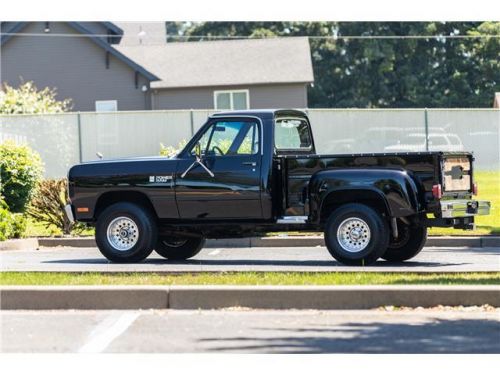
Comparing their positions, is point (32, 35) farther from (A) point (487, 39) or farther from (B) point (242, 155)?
(B) point (242, 155)

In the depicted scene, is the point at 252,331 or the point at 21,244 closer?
A: the point at 252,331

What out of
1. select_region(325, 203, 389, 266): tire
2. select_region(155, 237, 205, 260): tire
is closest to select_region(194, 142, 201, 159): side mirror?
select_region(155, 237, 205, 260): tire

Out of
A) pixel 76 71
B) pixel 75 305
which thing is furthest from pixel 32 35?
pixel 75 305

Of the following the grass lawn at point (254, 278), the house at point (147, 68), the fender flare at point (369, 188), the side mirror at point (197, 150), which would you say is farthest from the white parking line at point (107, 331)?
the house at point (147, 68)

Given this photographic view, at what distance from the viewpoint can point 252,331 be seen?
9.19 meters

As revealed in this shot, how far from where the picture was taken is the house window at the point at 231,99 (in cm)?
4569

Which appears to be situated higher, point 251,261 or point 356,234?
point 356,234

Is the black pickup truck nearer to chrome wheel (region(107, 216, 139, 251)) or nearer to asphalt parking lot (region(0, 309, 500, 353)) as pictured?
chrome wheel (region(107, 216, 139, 251))

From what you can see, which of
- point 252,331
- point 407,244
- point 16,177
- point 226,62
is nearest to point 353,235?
point 407,244

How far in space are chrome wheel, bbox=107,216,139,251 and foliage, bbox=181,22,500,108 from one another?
42.6m

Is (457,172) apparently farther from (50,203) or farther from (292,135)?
(50,203)

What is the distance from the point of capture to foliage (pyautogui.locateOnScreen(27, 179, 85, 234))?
20.8 m

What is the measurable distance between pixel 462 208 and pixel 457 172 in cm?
47

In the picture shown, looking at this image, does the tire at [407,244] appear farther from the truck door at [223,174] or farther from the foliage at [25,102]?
the foliage at [25,102]
